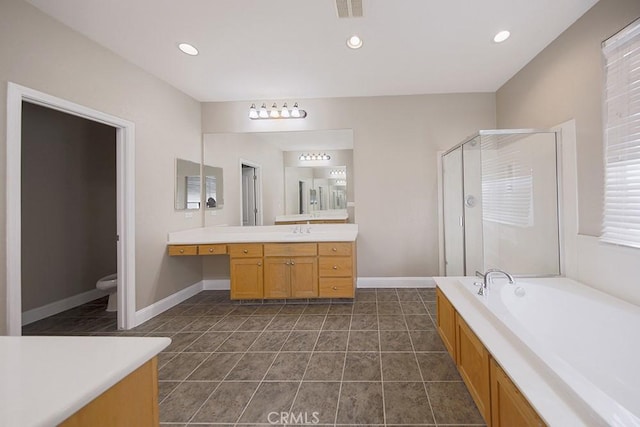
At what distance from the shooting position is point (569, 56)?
2312 millimetres

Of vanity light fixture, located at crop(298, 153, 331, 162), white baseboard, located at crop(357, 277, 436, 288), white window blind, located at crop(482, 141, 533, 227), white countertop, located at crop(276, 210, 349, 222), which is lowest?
white baseboard, located at crop(357, 277, 436, 288)

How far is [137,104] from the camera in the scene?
9.28 ft

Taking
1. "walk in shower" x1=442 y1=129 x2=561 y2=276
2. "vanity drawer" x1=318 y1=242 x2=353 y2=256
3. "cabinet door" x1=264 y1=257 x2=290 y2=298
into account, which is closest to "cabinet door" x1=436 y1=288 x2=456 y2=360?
"walk in shower" x1=442 y1=129 x2=561 y2=276

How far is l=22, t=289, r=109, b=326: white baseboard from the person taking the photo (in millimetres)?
2942

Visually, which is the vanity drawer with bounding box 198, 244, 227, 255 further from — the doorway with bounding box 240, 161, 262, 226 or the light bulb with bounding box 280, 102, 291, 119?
the light bulb with bounding box 280, 102, 291, 119

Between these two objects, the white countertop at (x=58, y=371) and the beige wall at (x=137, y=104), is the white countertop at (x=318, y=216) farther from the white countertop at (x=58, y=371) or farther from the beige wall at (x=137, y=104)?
the white countertop at (x=58, y=371)

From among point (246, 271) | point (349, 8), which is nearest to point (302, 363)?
point (246, 271)

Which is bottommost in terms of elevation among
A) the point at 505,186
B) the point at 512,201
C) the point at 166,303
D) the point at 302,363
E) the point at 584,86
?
the point at 302,363

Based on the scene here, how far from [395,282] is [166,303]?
2.84 meters

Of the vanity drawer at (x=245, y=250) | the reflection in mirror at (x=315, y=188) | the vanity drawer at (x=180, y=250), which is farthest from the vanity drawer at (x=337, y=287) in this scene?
the vanity drawer at (x=180, y=250)

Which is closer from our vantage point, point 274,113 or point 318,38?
point 318,38

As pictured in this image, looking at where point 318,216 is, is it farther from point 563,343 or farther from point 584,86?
point 584,86

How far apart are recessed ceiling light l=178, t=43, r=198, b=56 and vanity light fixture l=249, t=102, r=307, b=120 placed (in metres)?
1.16

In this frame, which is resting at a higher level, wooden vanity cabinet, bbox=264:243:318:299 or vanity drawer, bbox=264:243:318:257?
vanity drawer, bbox=264:243:318:257
